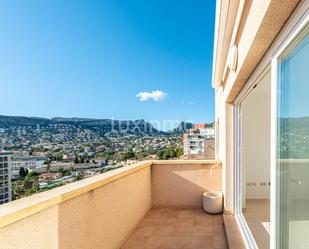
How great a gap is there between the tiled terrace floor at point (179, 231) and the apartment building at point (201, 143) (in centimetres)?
464

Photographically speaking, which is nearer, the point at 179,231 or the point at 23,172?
the point at 23,172

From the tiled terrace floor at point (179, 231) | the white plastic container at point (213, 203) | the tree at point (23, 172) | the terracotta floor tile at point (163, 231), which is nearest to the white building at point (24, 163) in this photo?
the tree at point (23, 172)

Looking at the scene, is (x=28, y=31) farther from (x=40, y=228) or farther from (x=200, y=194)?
(x=40, y=228)

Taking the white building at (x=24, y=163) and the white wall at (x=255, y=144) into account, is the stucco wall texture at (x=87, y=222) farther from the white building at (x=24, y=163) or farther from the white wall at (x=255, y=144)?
the white wall at (x=255, y=144)

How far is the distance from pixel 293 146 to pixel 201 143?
8355mm

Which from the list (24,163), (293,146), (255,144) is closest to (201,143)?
(255,144)

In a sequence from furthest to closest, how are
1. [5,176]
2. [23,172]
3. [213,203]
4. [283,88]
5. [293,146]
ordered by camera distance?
1. [213,203]
2. [23,172]
3. [5,176]
4. [283,88]
5. [293,146]

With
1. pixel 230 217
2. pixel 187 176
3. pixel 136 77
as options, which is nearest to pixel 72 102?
pixel 136 77

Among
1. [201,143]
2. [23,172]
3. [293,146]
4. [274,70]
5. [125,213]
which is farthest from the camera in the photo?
[201,143]

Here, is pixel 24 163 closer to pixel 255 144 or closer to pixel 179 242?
pixel 179 242

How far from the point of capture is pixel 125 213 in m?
3.55

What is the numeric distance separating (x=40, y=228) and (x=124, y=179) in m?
1.87

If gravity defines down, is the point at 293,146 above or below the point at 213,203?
above

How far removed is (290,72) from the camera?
1.45 metres
